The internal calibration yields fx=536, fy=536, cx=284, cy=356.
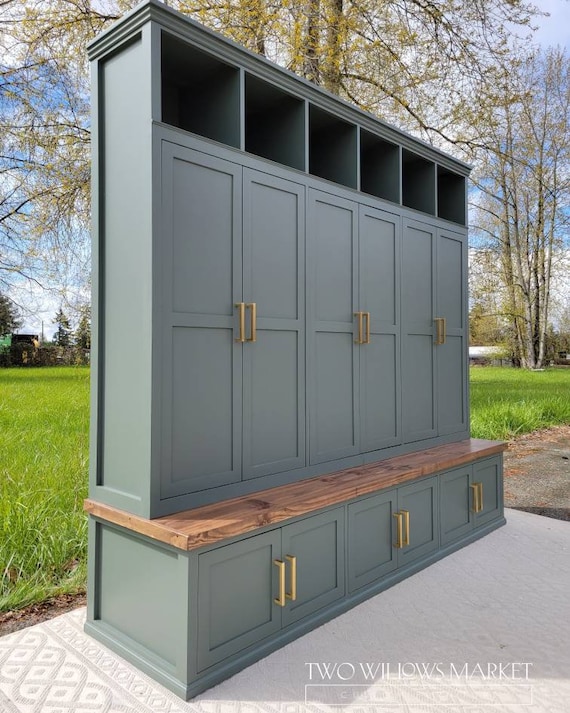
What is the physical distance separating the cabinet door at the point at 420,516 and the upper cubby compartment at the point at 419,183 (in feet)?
5.86

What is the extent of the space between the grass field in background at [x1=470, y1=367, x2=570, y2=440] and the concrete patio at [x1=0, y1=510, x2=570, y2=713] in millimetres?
4324

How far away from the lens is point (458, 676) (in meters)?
2.01

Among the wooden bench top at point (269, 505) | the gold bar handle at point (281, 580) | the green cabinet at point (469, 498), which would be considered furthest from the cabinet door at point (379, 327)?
the gold bar handle at point (281, 580)

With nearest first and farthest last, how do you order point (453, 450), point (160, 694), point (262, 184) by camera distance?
point (160, 694) → point (262, 184) → point (453, 450)

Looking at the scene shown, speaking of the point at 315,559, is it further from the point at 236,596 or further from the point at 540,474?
the point at 540,474

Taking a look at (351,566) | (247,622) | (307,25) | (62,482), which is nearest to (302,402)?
(351,566)

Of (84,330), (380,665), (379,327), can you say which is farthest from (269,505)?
(84,330)

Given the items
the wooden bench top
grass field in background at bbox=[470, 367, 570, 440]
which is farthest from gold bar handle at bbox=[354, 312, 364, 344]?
grass field in background at bbox=[470, 367, 570, 440]

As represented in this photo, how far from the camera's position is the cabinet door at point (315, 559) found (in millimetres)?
2236

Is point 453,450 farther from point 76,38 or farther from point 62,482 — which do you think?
point 76,38

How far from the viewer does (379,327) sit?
305cm

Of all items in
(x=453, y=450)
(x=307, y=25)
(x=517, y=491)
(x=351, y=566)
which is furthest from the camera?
(x=307, y=25)

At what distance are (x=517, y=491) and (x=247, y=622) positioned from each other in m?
3.48

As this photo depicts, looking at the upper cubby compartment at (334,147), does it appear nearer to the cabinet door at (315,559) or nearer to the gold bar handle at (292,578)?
the cabinet door at (315,559)
